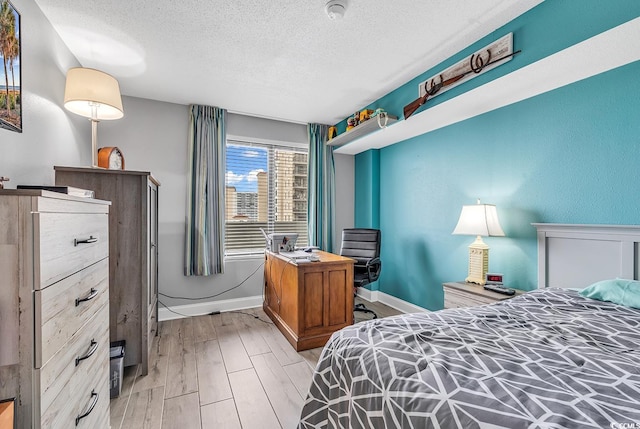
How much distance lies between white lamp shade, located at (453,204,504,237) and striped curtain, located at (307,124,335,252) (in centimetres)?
199

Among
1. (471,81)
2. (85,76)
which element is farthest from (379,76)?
(85,76)

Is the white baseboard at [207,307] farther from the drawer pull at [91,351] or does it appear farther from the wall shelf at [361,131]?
the wall shelf at [361,131]

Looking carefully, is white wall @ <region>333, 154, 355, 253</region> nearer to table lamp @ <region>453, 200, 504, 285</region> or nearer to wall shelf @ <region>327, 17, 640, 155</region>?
wall shelf @ <region>327, 17, 640, 155</region>

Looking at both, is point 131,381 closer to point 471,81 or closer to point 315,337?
point 315,337

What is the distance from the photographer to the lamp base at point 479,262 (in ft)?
8.14

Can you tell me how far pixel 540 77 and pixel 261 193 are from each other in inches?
122

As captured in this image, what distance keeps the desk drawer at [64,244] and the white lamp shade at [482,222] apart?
2548mm

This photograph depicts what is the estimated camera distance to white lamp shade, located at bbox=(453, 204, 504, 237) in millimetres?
2355

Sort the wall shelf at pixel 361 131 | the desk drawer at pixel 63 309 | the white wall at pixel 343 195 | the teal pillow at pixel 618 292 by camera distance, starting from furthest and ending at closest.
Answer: the white wall at pixel 343 195, the wall shelf at pixel 361 131, the teal pillow at pixel 618 292, the desk drawer at pixel 63 309

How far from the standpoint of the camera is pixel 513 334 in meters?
1.17

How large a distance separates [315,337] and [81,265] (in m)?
1.92

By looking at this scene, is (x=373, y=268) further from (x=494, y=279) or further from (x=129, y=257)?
(x=129, y=257)

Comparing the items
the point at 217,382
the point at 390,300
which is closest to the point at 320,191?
the point at 390,300

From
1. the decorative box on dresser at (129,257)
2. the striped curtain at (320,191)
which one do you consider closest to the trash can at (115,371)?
the decorative box on dresser at (129,257)
